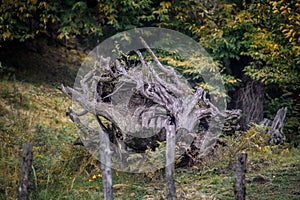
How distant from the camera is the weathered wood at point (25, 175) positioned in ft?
16.0

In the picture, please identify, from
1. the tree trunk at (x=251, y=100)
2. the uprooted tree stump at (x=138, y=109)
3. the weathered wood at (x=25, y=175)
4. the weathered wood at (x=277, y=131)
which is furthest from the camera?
the tree trunk at (x=251, y=100)

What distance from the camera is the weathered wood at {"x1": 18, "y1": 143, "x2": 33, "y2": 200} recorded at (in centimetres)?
488

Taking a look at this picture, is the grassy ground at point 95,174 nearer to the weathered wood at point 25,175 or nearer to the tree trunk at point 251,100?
the weathered wood at point 25,175

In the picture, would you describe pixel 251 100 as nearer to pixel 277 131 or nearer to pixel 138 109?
pixel 277 131

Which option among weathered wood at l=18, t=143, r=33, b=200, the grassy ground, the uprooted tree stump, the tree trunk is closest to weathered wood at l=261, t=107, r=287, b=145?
the grassy ground

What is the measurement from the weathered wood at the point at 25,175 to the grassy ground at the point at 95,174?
82 centimetres

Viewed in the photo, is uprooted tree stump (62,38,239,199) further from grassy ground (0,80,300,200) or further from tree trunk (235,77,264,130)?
tree trunk (235,77,264,130)

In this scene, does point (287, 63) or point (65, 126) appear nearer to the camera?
point (287, 63)

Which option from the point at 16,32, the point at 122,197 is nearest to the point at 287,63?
the point at 122,197

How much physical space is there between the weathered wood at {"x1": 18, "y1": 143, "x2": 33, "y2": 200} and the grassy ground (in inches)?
32.5

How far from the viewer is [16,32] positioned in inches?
520

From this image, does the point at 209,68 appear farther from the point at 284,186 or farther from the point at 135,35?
the point at 284,186

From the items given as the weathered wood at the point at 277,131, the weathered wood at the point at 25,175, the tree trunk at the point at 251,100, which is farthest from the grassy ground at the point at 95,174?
A: the tree trunk at the point at 251,100

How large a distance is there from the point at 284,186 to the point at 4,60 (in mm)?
11159
